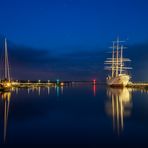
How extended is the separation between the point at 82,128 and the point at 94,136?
2889 mm

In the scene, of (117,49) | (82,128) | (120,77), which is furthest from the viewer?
(117,49)

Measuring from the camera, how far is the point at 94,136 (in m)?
16.9

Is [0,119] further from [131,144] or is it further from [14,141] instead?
[131,144]

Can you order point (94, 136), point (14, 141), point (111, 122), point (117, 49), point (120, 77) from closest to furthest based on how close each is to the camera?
point (14, 141) → point (94, 136) → point (111, 122) → point (120, 77) → point (117, 49)

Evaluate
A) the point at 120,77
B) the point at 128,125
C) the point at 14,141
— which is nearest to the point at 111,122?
the point at 128,125

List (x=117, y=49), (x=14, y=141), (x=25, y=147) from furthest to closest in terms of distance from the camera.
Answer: (x=117, y=49) → (x=14, y=141) → (x=25, y=147)

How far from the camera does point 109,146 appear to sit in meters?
14.4

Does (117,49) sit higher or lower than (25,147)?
higher

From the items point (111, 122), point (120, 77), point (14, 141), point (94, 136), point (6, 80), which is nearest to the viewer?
point (14, 141)

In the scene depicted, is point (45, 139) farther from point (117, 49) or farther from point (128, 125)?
point (117, 49)

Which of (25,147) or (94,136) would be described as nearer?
(25,147)

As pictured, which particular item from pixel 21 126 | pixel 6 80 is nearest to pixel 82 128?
pixel 21 126

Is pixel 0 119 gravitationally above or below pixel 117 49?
below

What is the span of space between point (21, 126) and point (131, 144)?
28.3 ft
